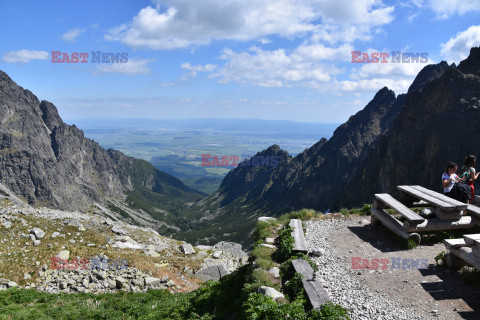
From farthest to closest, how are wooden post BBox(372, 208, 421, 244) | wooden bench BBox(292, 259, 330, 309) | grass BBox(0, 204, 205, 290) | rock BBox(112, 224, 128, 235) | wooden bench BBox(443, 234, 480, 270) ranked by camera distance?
rock BBox(112, 224, 128, 235) < grass BBox(0, 204, 205, 290) < wooden post BBox(372, 208, 421, 244) < wooden bench BBox(443, 234, 480, 270) < wooden bench BBox(292, 259, 330, 309)

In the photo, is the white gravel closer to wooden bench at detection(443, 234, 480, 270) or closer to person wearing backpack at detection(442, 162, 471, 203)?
wooden bench at detection(443, 234, 480, 270)

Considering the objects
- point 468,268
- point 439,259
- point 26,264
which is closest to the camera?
point 468,268

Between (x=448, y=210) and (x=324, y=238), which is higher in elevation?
→ (x=448, y=210)

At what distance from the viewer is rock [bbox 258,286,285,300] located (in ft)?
28.6

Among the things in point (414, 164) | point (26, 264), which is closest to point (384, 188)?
point (414, 164)

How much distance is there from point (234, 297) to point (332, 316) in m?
4.84

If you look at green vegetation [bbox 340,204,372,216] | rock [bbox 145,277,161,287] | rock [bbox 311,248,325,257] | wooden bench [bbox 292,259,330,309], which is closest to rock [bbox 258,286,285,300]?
wooden bench [bbox 292,259,330,309]

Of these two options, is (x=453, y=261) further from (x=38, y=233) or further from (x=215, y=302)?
(x=38, y=233)

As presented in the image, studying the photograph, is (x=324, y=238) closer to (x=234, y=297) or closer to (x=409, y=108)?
(x=234, y=297)

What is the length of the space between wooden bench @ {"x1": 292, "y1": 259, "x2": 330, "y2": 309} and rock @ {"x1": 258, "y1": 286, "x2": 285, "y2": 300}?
88cm

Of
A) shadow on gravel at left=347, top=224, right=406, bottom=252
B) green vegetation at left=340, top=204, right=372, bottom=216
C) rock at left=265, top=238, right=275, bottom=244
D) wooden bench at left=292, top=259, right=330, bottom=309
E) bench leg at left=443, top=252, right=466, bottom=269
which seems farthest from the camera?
green vegetation at left=340, top=204, right=372, bottom=216

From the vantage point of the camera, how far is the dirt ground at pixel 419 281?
7.98 metres

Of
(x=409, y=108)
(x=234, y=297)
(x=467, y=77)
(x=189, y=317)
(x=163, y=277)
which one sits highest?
(x=467, y=77)

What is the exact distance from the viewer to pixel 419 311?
26.1 ft
